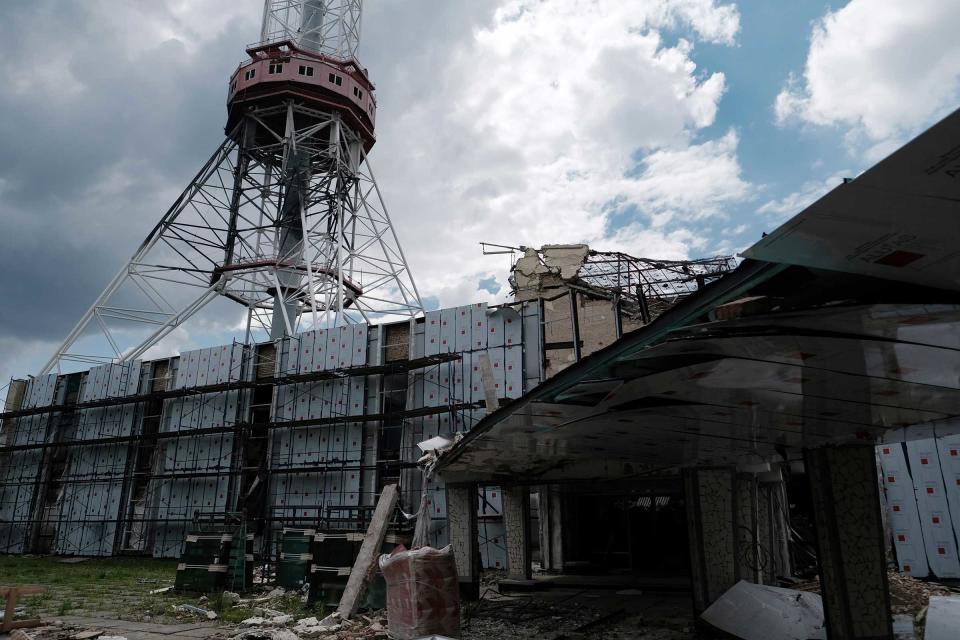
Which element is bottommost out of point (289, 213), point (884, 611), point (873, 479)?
point (884, 611)

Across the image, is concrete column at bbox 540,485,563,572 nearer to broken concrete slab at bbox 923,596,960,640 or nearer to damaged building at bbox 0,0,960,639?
damaged building at bbox 0,0,960,639

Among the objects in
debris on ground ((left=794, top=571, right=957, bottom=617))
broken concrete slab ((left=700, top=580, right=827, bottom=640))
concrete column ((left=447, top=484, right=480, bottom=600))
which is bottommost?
debris on ground ((left=794, top=571, right=957, bottom=617))

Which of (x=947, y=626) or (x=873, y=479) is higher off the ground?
(x=873, y=479)

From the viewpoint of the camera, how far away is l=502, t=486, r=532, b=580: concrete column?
47.5 ft

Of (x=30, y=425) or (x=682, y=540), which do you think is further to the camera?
(x=30, y=425)

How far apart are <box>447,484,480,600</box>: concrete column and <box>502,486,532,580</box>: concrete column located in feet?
5.43

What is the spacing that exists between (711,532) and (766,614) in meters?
1.47

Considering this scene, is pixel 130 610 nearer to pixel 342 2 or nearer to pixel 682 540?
pixel 682 540

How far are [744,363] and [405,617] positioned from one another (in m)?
5.75

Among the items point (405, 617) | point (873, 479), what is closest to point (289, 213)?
point (405, 617)

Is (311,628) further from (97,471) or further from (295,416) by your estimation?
(97,471)

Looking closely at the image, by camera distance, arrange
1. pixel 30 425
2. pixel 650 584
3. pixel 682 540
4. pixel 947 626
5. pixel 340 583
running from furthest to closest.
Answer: pixel 30 425 < pixel 682 540 < pixel 650 584 < pixel 340 583 < pixel 947 626

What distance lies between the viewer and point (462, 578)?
12.5 m

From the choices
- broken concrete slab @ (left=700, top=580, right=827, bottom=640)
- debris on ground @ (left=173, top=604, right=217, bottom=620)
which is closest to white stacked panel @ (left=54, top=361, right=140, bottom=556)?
debris on ground @ (left=173, top=604, right=217, bottom=620)
